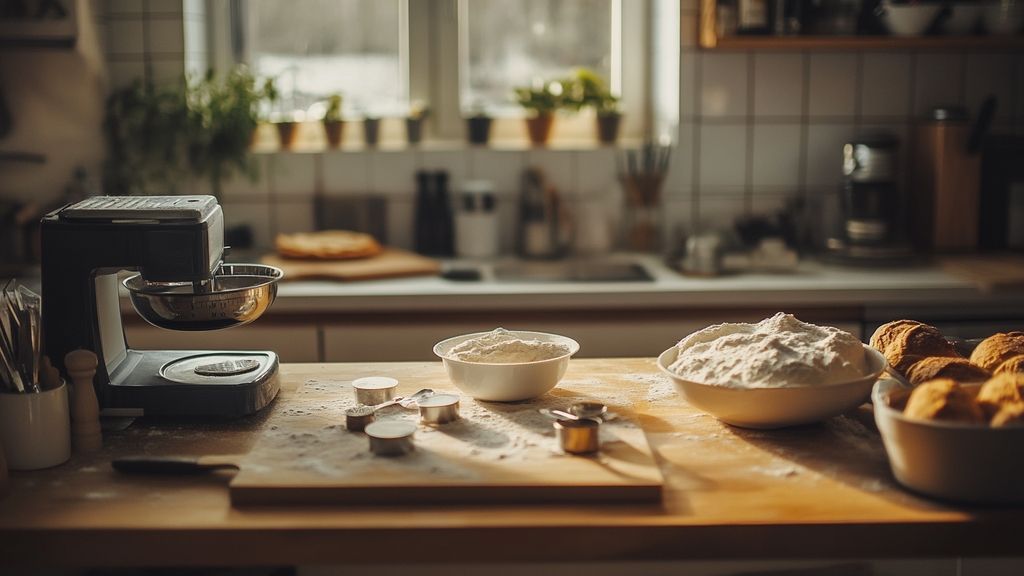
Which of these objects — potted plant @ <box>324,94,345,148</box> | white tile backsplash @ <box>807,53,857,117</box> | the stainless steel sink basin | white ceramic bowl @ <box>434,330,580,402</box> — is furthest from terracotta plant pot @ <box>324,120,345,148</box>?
white ceramic bowl @ <box>434,330,580,402</box>

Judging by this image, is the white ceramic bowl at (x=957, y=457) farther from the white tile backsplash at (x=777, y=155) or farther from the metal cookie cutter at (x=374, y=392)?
the white tile backsplash at (x=777, y=155)

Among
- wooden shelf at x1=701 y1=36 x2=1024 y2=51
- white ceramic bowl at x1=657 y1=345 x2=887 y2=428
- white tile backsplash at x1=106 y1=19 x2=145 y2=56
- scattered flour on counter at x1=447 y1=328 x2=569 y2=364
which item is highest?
white tile backsplash at x1=106 y1=19 x2=145 y2=56

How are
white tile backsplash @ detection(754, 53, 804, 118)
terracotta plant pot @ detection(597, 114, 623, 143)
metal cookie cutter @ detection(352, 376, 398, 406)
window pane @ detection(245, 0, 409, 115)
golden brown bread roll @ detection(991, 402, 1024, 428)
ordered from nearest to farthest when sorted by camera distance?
golden brown bread roll @ detection(991, 402, 1024, 428) → metal cookie cutter @ detection(352, 376, 398, 406) → white tile backsplash @ detection(754, 53, 804, 118) → terracotta plant pot @ detection(597, 114, 623, 143) → window pane @ detection(245, 0, 409, 115)

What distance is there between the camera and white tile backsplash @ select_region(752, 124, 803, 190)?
319 centimetres

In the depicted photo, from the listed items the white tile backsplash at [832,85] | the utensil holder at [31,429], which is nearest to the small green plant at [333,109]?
the white tile backsplash at [832,85]

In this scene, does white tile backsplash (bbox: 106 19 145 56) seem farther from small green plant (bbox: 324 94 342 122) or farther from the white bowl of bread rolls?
the white bowl of bread rolls

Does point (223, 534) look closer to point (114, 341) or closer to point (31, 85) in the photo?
point (114, 341)

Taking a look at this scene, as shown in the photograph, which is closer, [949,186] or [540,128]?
[949,186]

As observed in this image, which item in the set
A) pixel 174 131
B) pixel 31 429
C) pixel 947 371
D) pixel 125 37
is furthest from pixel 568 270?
pixel 31 429

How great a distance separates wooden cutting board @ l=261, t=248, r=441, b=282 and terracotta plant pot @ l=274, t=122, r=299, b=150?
408 mm

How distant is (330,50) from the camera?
3.38 m

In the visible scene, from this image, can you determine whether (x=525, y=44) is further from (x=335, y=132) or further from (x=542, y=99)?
(x=335, y=132)

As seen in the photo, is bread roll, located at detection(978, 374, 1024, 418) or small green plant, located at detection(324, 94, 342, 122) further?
small green plant, located at detection(324, 94, 342, 122)

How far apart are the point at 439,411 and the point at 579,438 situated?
0.22m
